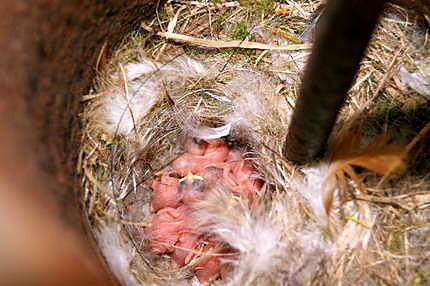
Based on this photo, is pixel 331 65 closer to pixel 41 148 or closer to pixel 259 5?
pixel 41 148

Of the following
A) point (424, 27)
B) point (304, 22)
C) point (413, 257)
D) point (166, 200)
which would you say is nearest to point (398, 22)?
point (424, 27)

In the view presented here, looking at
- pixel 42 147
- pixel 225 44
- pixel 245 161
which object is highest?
pixel 42 147

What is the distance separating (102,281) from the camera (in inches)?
28.5

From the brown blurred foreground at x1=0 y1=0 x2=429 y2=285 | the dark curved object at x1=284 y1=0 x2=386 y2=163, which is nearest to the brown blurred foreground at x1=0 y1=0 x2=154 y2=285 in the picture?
the brown blurred foreground at x1=0 y1=0 x2=429 y2=285

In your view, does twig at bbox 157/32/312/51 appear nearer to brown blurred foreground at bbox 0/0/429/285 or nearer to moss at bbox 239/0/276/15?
moss at bbox 239/0/276/15

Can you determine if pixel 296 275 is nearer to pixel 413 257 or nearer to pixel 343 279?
pixel 343 279

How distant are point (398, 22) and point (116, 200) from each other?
2.34 feet

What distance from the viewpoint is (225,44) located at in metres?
1.20

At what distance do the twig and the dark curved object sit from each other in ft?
1.10

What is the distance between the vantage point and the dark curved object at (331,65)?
1.92 ft

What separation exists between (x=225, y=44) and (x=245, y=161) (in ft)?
0.86

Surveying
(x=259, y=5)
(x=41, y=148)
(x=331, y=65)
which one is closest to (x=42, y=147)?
(x=41, y=148)

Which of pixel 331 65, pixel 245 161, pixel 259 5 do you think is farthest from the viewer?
pixel 259 5

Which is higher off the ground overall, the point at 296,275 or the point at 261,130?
the point at 261,130
